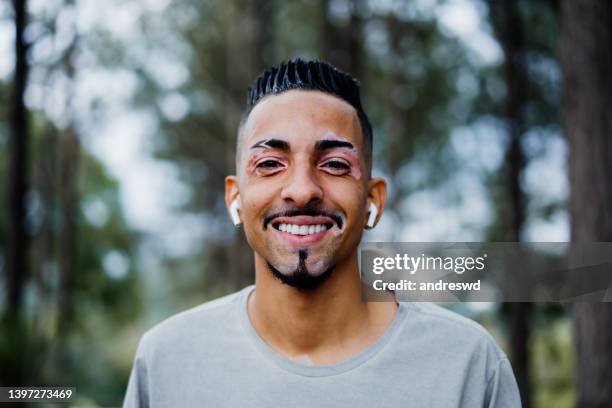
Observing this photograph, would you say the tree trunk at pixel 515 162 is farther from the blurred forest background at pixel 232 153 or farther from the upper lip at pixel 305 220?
the upper lip at pixel 305 220

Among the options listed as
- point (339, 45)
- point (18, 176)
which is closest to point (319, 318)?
point (18, 176)

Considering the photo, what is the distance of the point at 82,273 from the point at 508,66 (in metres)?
11.1

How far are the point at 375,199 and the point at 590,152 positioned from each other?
435cm

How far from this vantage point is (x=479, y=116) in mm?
16094

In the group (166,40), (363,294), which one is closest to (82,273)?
(166,40)

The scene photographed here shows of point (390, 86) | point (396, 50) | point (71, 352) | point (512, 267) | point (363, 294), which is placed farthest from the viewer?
point (390, 86)

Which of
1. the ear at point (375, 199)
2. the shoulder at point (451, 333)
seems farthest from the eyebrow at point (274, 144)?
the shoulder at point (451, 333)

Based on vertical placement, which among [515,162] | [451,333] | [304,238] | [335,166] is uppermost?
[515,162]

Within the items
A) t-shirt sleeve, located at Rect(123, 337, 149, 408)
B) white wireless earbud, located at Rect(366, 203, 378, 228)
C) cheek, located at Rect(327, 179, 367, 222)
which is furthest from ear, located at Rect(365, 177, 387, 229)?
t-shirt sleeve, located at Rect(123, 337, 149, 408)

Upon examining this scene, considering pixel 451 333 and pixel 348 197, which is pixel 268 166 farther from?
pixel 451 333

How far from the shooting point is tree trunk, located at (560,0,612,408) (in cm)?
574

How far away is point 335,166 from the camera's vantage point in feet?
7.14

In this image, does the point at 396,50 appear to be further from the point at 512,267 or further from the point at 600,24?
the point at 512,267

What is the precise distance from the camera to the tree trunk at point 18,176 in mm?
7438
